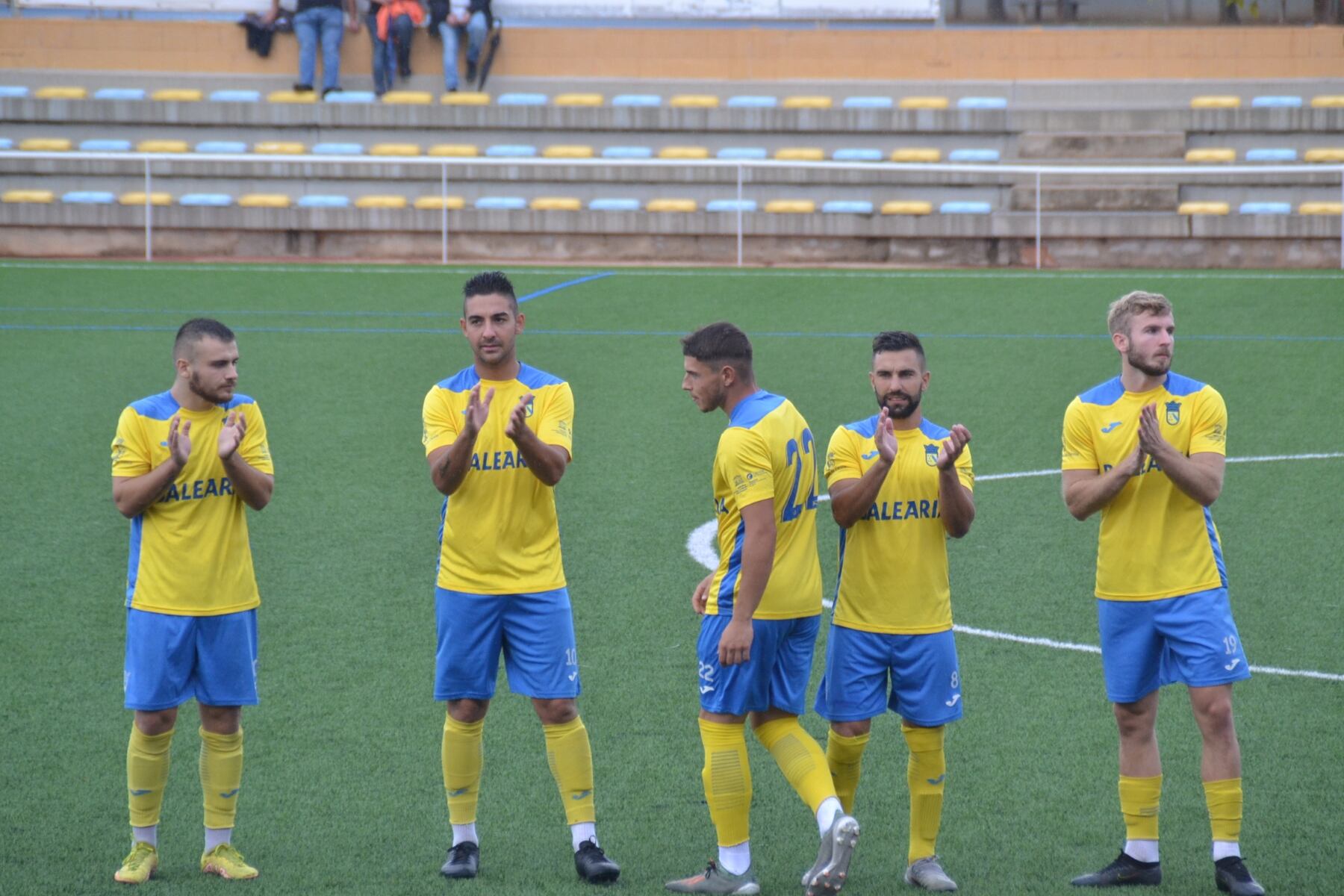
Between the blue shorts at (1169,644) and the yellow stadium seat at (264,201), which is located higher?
the yellow stadium seat at (264,201)

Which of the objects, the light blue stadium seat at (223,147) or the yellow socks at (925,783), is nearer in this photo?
the yellow socks at (925,783)

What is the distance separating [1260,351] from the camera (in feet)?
44.7

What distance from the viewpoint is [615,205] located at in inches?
850

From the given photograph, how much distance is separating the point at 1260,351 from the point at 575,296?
694 cm

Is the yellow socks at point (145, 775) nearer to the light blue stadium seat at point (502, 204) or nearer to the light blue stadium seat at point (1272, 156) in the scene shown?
the light blue stadium seat at point (502, 204)

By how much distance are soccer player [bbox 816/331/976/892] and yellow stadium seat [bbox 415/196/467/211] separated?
1710 centimetres

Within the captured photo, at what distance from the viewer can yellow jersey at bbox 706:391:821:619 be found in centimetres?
455

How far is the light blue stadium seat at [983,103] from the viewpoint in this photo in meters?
23.3

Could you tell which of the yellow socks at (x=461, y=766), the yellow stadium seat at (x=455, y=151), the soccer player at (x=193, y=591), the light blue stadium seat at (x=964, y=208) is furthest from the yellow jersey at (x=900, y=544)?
the yellow stadium seat at (x=455, y=151)


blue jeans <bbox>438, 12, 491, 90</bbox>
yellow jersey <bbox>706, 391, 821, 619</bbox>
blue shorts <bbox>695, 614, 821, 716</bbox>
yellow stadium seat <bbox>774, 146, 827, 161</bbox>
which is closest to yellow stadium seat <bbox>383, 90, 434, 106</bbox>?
blue jeans <bbox>438, 12, 491, 90</bbox>

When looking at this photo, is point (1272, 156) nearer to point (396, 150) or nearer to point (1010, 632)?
point (396, 150)

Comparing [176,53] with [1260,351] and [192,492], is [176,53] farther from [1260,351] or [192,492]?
[192,492]

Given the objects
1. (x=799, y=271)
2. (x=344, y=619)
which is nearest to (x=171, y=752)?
(x=344, y=619)

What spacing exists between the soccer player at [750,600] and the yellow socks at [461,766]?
71cm
